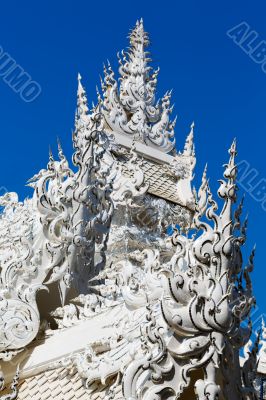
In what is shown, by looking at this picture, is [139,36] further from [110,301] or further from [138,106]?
[110,301]

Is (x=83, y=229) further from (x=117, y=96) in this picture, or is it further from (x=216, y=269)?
(x=117, y=96)

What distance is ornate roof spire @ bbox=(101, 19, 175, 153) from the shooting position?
1450 centimetres

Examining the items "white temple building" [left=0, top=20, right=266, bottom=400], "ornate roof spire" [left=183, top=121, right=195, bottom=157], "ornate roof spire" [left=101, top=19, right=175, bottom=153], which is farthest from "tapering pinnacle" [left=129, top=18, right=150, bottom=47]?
"white temple building" [left=0, top=20, right=266, bottom=400]

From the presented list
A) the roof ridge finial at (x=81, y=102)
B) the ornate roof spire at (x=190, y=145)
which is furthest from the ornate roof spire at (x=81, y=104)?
the ornate roof spire at (x=190, y=145)

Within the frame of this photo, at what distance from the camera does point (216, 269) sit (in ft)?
17.6

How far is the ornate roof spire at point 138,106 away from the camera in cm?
1450

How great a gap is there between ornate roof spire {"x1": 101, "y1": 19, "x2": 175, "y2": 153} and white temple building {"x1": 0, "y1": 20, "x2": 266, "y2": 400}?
12.0ft

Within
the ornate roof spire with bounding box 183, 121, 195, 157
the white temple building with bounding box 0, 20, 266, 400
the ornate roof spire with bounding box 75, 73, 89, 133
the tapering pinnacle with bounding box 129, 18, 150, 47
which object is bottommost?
the white temple building with bounding box 0, 20, 266, 400

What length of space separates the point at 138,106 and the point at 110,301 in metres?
8.56

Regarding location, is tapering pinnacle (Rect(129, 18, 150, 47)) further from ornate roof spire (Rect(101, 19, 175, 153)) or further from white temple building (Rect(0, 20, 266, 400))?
white temple building (Rect(0, 20, 266, 400))

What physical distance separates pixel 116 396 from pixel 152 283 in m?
0.89

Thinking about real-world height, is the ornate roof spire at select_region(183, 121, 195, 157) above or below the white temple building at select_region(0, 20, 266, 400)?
above

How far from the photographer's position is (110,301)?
6699 millimetres

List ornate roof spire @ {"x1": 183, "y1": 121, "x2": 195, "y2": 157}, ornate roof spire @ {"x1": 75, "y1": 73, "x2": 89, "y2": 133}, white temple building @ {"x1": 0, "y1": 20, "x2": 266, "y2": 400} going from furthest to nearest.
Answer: ornate roof spire @ {"x1": 183, "y1": 121, "x2": 195, "y2": 157} < ornate roof spire @ {"x1": 75, "y1": 73, "x2": 89, "y2": 133} < white temple building @ {"x1": 0, "y1": 20, "x2": 266, "y2": 400}
